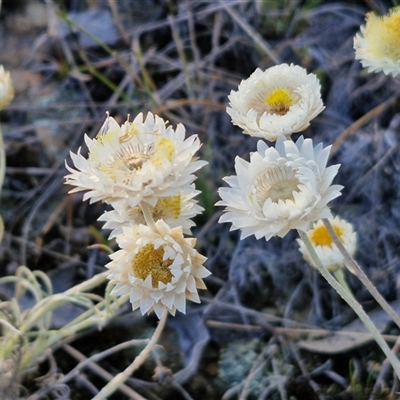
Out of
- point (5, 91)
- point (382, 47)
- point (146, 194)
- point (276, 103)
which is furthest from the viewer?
point (5, 91)

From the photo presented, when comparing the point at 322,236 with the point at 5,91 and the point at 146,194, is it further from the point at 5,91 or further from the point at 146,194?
the point at 5,91

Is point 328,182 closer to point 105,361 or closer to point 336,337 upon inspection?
point 336,337

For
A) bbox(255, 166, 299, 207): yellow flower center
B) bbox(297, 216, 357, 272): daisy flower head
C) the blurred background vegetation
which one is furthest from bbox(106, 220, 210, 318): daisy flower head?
the blurred background vegetation

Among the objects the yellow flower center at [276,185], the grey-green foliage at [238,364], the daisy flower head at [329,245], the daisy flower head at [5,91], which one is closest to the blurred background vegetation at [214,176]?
the grey-green foliage at [238,364]

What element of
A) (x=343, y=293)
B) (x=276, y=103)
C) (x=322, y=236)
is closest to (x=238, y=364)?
(x=322, y=236)

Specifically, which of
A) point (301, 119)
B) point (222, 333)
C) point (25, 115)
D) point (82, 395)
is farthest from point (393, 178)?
point (25, 115)

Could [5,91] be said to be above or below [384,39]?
below
